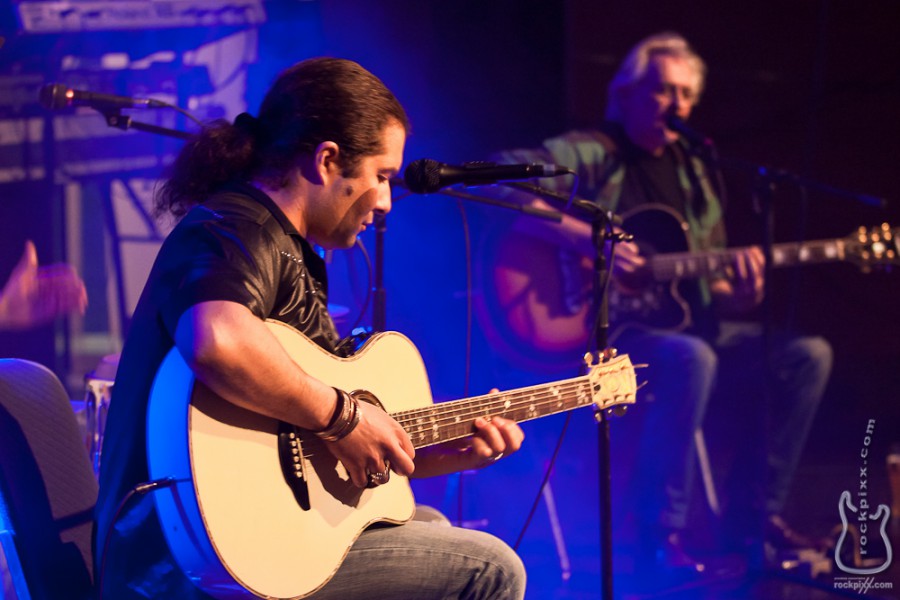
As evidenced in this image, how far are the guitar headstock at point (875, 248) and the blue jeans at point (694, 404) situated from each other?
486mm

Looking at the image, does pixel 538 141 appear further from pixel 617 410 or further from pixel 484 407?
pixel 484 407

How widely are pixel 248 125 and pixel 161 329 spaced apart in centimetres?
63

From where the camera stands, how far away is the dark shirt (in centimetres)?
182

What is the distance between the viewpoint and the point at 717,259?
4.64 metres

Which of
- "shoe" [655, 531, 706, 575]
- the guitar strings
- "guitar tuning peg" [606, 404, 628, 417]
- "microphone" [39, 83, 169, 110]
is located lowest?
"shoe" [655, 531, 706, 575]

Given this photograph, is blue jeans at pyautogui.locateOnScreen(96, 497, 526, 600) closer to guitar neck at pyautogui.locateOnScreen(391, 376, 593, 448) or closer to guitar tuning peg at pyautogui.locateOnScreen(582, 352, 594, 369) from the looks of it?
guitar neck at pyautogui.locateOnScreen(391, 376, 593, 448)

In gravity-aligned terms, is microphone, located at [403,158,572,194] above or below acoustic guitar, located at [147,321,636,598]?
above

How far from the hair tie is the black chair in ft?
2.35

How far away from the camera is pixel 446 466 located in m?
2.46

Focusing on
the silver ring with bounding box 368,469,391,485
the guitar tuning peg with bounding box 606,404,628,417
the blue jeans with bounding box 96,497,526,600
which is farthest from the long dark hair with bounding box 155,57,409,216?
the guitar tuning peg with bounding box 606,404,628,417

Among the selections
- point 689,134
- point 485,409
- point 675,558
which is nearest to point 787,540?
point 675,558

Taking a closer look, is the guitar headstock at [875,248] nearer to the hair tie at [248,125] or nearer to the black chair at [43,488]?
the hair tie at [248,125]

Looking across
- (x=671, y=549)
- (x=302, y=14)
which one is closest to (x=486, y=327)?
(x=671, y=549)

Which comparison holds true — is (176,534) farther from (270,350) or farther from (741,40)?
(741,40)
